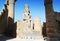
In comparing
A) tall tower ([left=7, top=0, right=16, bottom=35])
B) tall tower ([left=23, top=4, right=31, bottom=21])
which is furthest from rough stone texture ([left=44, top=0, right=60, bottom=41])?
tall tower ([left=23, top=4, right=31, bottom=21])

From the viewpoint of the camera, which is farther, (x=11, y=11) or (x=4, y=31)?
(x=11, y=11)

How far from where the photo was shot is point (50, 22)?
9.57m

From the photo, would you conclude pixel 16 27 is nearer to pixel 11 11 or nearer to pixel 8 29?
pixel 8 29

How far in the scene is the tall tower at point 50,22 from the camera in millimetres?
9238

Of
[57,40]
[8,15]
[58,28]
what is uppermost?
[8,15]

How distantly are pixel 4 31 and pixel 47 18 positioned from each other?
21.3ft

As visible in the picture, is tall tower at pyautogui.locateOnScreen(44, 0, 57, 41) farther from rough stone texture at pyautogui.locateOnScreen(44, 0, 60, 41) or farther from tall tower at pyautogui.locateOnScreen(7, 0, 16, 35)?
tall tower at pyautogui.locateOnScreen(7, 0, 16, 35)

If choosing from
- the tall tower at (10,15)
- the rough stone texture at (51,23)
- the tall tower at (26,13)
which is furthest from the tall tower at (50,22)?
the tall tower at (26,13)

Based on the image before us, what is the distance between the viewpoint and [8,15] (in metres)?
15.9

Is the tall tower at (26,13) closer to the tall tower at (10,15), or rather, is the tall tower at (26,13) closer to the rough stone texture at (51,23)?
the tall tower at (10,15)

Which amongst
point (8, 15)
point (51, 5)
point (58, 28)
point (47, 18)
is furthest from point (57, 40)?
point (8, 15)

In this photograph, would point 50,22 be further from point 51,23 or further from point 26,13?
point 26,13

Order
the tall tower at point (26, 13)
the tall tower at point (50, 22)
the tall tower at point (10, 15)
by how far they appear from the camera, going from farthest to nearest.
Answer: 1. the tall tower at point (26, 13)
2. the tall tower at point (10, 15)
3. the tall tower at point (50, 22)

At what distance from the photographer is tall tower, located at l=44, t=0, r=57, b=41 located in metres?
9.24
